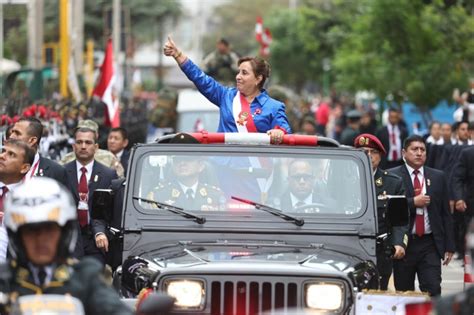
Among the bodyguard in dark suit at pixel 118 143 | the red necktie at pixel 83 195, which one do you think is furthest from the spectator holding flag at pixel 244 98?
the bodyguard in dark suit at pixel 118 143

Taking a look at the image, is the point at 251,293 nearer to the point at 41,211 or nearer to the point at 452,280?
the point at 41,211

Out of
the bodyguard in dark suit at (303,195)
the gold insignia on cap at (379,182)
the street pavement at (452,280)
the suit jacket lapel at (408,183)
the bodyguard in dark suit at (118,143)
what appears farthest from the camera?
the bodyguard in dark suit at (118,143)

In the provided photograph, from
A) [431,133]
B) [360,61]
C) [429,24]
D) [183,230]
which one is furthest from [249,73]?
[360,61]

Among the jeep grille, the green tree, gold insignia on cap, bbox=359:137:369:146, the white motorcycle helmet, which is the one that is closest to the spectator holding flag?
gold insignia on cap, bbox=359:137:369:146

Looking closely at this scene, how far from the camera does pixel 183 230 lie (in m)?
9.54

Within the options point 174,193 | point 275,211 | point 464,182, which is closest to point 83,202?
point 174,193

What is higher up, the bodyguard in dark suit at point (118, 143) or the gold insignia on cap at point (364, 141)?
the gold insignia on cap at point (364, 141)

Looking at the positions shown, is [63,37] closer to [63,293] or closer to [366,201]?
[366,201]

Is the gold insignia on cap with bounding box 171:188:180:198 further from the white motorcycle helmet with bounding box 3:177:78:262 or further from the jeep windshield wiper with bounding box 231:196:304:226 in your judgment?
the white motorcycle helmet with bounding box 3:177:78:262

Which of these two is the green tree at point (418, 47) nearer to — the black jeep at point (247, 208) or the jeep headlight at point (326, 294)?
the black jeep at point (247, 208)

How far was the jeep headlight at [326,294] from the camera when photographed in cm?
840

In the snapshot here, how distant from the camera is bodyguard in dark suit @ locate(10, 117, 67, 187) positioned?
10.8 meters

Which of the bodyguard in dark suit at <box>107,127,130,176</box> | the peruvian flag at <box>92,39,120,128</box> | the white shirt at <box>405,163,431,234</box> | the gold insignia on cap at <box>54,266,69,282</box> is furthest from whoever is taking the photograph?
the peruvian flag at <box>92,39,120,128</box>

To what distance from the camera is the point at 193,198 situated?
979 centimetres
